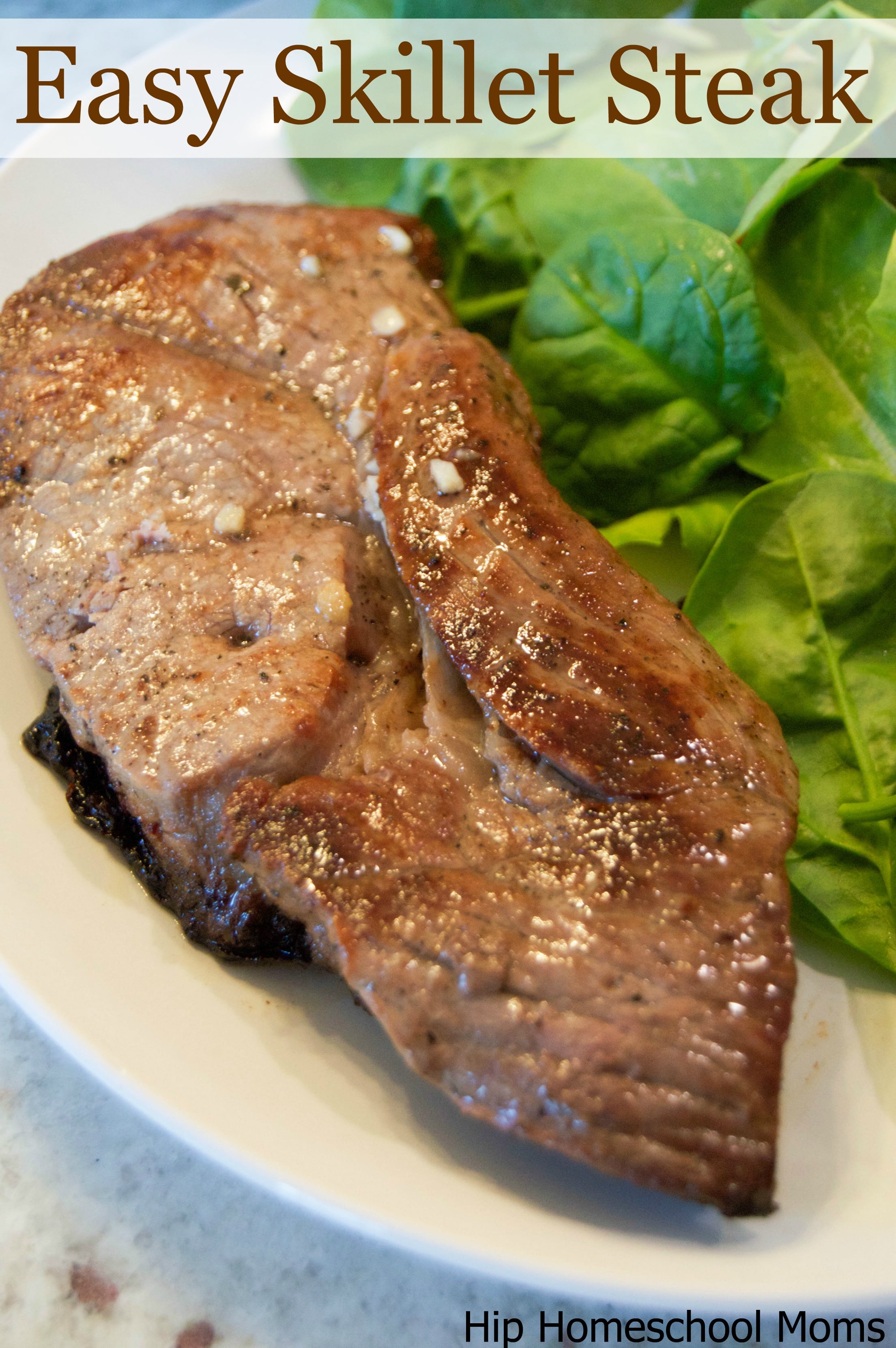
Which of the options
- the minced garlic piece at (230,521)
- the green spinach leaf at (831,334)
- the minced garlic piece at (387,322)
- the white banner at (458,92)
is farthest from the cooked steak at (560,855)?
the white banner at (458,92)

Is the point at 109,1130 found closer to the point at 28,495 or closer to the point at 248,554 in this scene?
the point at 248,554

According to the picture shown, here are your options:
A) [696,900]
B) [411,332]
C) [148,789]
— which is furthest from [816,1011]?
[411,332]

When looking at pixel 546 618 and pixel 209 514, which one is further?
pixel 209 514

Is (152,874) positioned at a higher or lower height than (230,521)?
lower

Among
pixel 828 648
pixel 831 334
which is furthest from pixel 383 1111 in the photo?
pixel 831 334

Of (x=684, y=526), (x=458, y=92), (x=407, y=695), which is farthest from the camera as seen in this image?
(x=458, y=92)

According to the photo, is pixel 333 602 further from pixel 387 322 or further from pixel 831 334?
pixel 831 334

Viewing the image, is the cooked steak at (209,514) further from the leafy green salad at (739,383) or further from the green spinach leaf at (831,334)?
the green spinach leaf at (831,334)
